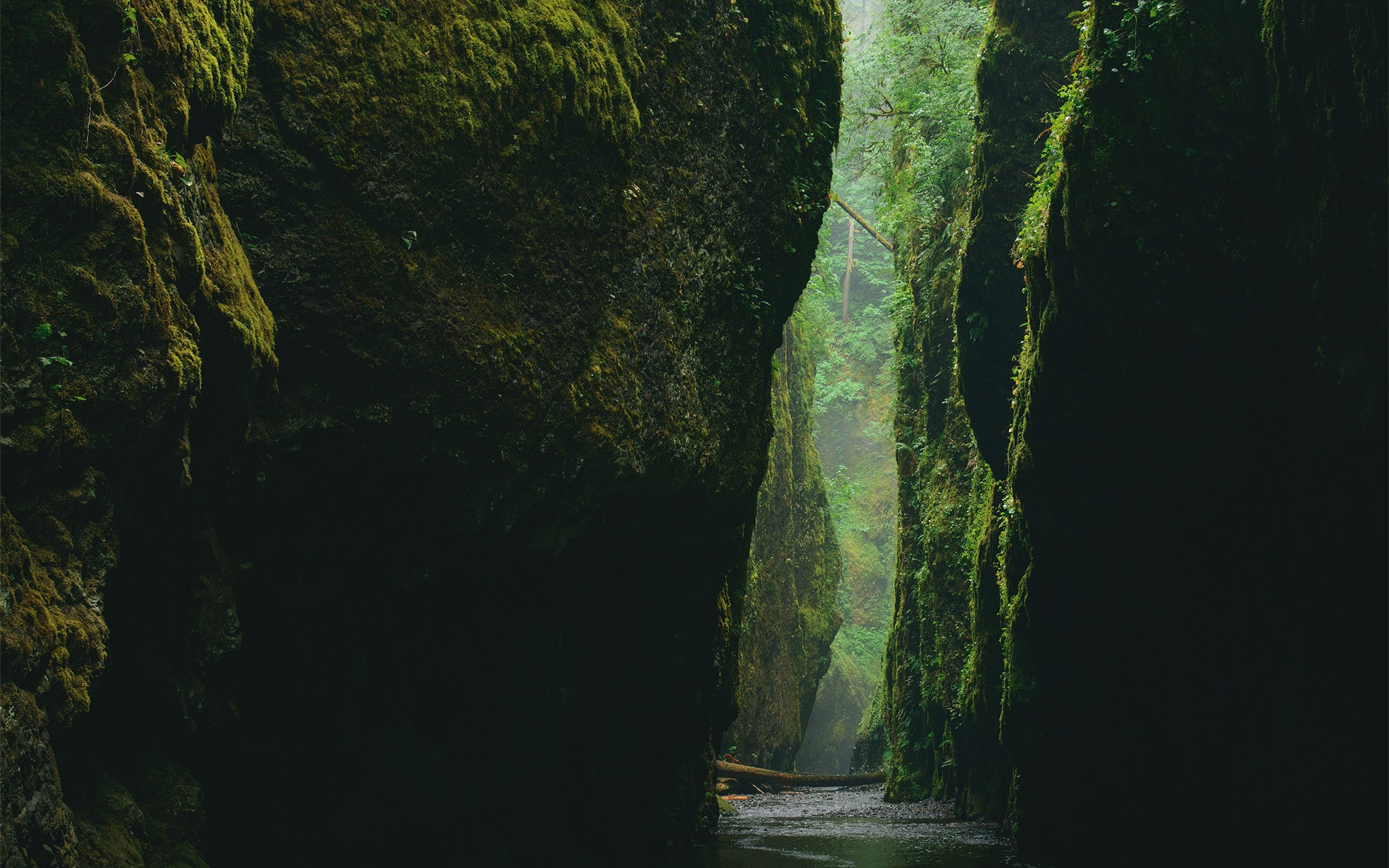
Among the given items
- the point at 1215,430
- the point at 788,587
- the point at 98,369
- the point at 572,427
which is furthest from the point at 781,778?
the point at 98,369

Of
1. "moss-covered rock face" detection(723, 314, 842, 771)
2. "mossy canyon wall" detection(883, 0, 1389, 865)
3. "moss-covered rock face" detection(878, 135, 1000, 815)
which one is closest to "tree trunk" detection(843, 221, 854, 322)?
"moss-covered rock face" detection(723, 314, 842, 771)

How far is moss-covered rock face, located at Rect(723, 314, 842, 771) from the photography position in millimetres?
20641

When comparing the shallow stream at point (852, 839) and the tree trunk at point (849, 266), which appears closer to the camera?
the shallow stream at point (852, 839)

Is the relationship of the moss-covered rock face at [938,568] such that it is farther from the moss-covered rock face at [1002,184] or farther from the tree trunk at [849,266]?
the tree trunk at [849,266]

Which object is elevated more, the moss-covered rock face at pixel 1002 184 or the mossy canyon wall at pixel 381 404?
the moss-covered rock face at pixel 1002 184

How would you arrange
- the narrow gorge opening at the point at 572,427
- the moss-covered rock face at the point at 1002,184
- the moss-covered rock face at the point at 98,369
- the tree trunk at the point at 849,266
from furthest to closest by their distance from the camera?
the tree trunk at the point at 849,266, the moss-covered rock face at the point at 1002,184, the narrow gorge opening at the point at 572,427, the moss-covered rock face at the point at 98,369

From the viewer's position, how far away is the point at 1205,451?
695 cm

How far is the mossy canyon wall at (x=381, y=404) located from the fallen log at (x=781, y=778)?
858cm

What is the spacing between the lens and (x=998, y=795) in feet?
43.1

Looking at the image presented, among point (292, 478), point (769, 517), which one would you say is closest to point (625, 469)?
point (292, 478)

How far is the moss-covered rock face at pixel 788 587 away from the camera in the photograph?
20641mm

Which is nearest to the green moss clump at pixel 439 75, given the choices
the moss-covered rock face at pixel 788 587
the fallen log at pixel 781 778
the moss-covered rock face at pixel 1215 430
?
the moss-covered rock face at pixel 1215 430

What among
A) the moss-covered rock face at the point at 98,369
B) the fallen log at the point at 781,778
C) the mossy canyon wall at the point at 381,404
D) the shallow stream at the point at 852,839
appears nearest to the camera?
the moss-covered rock face at the point at 98,369

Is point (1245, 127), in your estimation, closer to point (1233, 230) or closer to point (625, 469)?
point (1233, 230)
